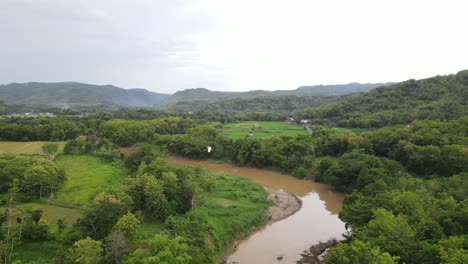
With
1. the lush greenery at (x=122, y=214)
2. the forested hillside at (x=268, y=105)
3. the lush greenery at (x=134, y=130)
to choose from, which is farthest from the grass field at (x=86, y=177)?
the forested hillside at (x=268, y=105)

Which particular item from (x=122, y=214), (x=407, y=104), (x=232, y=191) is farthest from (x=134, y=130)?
(x=407, y=104)

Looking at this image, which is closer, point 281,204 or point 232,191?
point 281,204

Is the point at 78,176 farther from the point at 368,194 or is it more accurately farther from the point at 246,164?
the point at 368,194

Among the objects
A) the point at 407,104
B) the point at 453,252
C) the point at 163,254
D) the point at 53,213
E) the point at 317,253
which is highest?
the point at 407,104

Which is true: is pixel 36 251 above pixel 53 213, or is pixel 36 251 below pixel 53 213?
above

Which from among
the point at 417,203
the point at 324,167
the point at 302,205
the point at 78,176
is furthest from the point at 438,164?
the point at 78,176

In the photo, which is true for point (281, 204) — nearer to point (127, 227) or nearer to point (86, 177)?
point (127, 227)

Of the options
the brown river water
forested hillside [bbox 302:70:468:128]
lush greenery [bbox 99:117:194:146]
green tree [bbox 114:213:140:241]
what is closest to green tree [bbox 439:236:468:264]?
the brown river water

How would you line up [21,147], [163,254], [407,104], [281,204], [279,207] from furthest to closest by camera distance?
1. [407,104]
2. [21,147]
3. [281,204]
4. [279,207]
5. [163,254]
